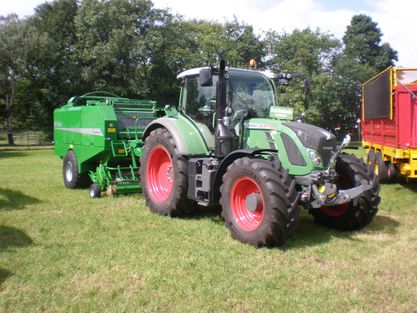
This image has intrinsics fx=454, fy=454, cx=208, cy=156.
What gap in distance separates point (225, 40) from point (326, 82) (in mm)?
8434

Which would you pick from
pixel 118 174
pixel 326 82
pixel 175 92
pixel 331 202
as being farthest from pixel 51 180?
pixel 326 82

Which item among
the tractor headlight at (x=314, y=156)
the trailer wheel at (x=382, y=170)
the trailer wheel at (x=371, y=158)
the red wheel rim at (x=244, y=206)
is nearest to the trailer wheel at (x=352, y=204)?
the tractor headlight at (x=314, y=156)

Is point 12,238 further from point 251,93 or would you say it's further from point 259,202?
point 251,93

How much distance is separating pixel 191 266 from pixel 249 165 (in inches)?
55.0

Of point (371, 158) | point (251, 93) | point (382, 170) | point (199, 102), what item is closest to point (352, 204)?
point (251, 93)

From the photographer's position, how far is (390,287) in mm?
4152

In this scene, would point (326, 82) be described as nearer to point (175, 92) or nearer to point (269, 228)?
point (175, 92)

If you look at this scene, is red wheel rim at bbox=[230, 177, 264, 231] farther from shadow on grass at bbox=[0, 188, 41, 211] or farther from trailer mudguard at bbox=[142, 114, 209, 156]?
shadow on grass at bbox=[0, 188, 41, 211]

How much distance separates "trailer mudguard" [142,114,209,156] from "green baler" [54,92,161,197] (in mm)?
1817

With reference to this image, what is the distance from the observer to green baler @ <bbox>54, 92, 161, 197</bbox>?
28.5 feet

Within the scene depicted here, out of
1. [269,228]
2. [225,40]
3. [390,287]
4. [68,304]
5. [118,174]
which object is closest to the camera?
[68,304]

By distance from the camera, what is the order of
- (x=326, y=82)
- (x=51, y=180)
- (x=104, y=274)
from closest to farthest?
(x=104, y=274), (x=51, y=180), (x=326, y=82)

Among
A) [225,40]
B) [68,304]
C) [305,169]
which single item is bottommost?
[68,304]

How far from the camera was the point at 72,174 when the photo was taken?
32.1ft
